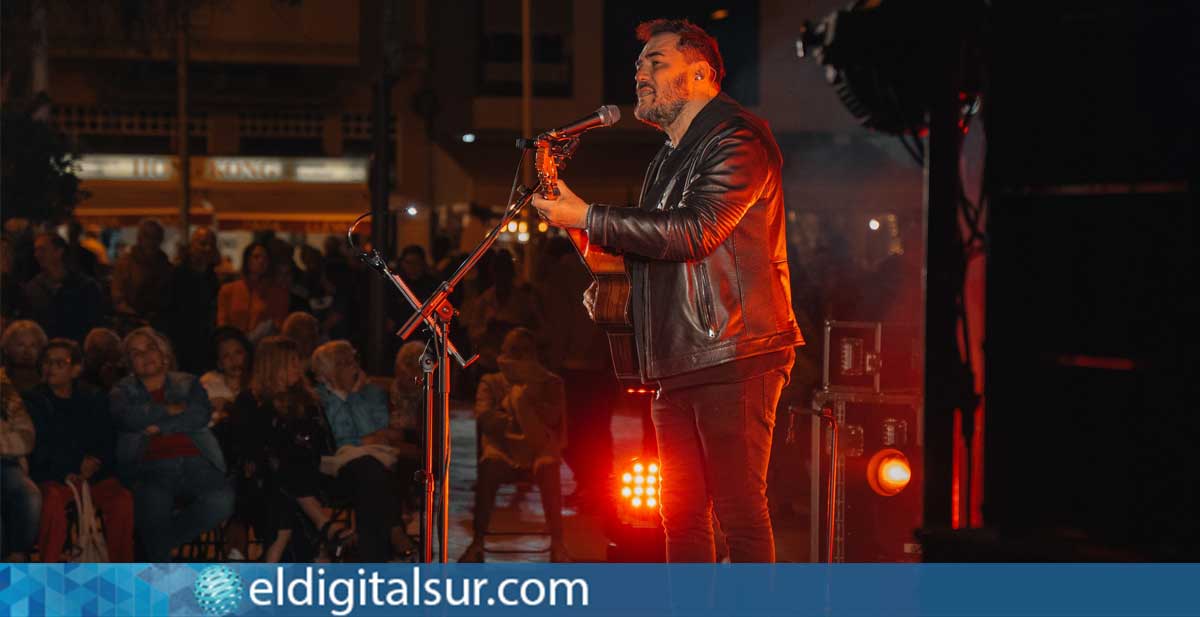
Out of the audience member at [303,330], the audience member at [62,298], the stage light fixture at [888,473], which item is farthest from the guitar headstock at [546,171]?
the audience member at [62,298]

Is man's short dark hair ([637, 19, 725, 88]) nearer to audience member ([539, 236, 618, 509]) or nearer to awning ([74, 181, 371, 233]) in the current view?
audience member ([539, 236, 618, 509])

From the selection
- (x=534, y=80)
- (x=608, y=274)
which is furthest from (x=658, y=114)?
(x=534, y=80)

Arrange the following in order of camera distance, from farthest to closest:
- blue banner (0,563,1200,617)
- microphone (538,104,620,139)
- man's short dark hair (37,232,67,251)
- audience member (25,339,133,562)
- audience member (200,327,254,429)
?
man's short dark hair (37,232,67,251), audience member (200,327,254,429), audience member (25,339,133,562), microphone (538,104,620,139), blue banner (0,563,1200,617)

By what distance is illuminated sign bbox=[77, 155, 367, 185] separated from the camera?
25750 millimetres

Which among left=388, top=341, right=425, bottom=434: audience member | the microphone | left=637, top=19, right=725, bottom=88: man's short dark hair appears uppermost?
left=637, top=19, right=725, bottom=88: man's short dark hair

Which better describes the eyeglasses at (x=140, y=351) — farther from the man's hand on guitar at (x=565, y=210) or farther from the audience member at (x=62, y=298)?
the man's hand on guitar at (x=565, y=210)

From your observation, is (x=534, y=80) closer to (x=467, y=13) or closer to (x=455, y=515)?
(x=467, y=13)

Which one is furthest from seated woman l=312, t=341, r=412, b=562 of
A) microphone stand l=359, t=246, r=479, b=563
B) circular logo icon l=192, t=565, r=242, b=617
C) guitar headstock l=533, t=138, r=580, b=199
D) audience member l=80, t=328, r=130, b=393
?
guitar headstock l=533, t=138, r=580, b=199

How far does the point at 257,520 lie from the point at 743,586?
338 centimetres

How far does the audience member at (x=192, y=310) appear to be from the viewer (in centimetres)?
975

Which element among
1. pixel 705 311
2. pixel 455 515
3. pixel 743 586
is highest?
pixel 705 311

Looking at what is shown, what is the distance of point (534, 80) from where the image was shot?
52.1ft

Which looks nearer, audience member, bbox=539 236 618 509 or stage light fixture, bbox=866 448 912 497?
stage light fixture, bbox=866 448 912 497

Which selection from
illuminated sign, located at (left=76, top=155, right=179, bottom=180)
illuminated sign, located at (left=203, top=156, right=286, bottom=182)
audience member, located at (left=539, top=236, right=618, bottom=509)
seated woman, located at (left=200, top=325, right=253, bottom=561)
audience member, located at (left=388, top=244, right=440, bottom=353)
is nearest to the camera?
seated woman, located at (left=200, top=325, right=253, bottom=561)
